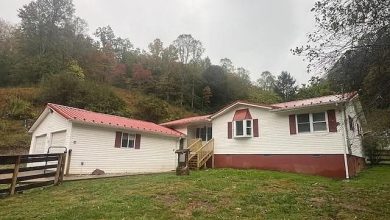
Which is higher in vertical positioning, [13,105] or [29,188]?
[13,105]

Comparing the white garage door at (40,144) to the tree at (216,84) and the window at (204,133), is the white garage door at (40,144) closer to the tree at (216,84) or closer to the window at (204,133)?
the window at (204,133)

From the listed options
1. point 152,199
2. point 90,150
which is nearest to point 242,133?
point 90,150

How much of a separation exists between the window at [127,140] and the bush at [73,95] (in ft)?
46.9

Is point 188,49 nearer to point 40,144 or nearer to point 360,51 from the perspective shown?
point 40,144

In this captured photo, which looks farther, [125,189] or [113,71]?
[113,71]

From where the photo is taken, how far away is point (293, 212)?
25.1 feet

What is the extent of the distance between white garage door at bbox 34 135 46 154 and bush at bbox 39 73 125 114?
12.3m

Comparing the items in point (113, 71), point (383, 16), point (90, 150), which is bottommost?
point (90, 150)

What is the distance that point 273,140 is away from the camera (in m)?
18.1

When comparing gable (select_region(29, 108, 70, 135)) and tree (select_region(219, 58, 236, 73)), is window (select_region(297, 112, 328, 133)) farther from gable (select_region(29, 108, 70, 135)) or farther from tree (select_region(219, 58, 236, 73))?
tree (select_region(219, 58, 236, 73))

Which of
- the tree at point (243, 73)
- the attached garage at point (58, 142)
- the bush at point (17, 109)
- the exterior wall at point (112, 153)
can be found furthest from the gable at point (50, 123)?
the tree at point (243, 73)

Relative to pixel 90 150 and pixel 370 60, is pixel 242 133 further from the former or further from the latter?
pixel 370 60

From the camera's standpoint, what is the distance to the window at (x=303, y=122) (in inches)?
662

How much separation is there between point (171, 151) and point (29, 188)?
13.1 meters
